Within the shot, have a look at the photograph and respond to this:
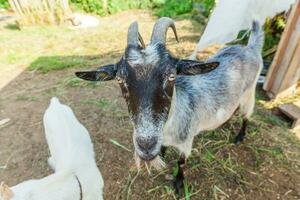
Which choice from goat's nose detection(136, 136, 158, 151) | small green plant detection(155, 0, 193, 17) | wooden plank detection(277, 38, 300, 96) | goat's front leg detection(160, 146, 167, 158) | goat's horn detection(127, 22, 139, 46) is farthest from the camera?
small green plant detection(155, 0, 193, 17)

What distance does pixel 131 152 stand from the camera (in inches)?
150

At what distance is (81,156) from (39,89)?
8.88ft

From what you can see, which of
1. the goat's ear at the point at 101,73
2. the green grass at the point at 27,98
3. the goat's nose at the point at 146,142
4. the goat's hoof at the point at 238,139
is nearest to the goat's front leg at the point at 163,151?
the goat's hoof at the point at 238,139

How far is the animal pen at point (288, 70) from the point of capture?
437 centimetres

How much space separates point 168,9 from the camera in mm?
9930

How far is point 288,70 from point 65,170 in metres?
3.74

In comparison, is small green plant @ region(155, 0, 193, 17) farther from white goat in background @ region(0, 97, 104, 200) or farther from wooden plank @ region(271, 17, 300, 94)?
white goat in background @ region(0, 97, 104, 200)

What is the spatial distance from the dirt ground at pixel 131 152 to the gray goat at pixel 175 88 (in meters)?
0.30

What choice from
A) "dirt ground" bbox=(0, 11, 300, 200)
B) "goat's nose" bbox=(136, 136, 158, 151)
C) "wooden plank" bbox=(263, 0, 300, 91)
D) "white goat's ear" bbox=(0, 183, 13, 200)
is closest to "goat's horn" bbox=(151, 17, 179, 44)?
"goat's nose" bbox=(136, 136, 158, 151)

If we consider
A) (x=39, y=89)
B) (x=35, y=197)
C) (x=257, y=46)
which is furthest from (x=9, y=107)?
(x=257, y=46)

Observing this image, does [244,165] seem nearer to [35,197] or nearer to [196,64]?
[196,64]

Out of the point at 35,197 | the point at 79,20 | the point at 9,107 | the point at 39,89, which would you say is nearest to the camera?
the point at 35,197

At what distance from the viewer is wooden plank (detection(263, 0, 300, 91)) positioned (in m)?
4.31

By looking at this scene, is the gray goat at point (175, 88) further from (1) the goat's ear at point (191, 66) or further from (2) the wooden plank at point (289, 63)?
(2) the wooden plank at point (289, 63)
